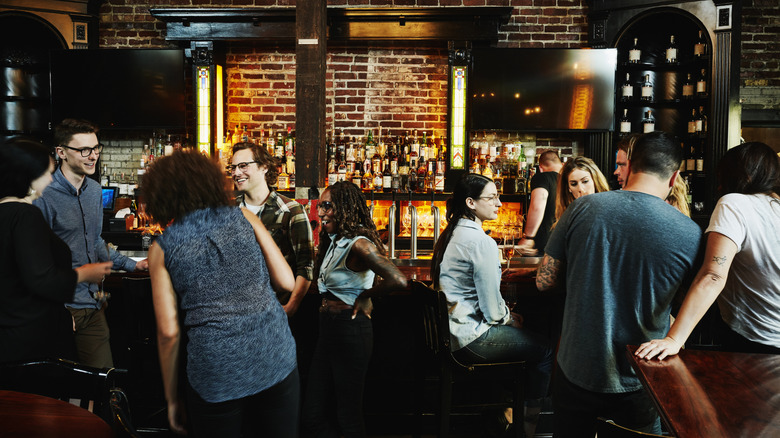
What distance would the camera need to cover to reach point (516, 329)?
2.58 meters

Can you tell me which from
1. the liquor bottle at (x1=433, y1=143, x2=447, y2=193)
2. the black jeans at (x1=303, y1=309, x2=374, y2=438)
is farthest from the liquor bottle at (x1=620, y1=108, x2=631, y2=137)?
the black jeans at (x1=303, y1=309, x2=374, y2=438)

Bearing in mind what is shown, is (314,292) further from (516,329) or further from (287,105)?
(287,105)

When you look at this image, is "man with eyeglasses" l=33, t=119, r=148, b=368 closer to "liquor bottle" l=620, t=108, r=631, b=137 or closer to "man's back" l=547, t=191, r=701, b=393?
"man's back" l=547, t=191, r=701, b=393

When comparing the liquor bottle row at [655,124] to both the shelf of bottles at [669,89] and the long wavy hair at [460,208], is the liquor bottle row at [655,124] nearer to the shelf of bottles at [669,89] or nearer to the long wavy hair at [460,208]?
the shelf of bottles at [669,89]

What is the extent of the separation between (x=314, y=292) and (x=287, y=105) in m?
3.36

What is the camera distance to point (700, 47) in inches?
205

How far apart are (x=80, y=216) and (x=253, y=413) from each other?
1.51 meters

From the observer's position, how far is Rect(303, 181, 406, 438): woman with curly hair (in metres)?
2.42

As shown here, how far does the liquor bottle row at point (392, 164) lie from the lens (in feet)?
17.7

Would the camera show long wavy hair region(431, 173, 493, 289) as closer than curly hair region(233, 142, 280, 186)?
Yes

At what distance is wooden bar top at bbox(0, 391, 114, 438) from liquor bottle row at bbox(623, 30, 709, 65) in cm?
547

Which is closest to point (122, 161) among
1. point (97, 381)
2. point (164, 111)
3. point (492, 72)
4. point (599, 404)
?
point (164, 111)

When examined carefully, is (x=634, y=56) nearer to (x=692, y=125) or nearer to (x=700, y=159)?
(x=692, y=125)

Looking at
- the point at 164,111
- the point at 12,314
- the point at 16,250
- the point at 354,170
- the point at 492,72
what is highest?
the point at 492,72
